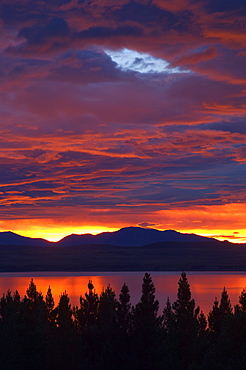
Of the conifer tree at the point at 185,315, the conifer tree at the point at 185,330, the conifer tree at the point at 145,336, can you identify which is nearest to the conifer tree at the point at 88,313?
the conifer tree at the point at 185,315

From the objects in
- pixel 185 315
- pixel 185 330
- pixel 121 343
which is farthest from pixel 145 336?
pixel 185 315

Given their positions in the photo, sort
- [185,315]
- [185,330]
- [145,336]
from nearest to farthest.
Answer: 1. [145,336]
2. [185,330]
3. [185,315]

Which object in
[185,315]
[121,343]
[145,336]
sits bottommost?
[121,343]

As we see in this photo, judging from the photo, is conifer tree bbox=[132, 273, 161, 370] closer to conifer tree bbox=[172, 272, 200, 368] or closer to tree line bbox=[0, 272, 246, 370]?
tree line bbox=[0, 272, 246, 370]

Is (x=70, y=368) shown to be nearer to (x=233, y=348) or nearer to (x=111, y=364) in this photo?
(x=111, y=364)

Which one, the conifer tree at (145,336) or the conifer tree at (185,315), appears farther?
the conifer tree at (185,315)

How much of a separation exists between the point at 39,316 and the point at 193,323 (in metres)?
16.3

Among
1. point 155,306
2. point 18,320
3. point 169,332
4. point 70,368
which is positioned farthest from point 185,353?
point 18,320

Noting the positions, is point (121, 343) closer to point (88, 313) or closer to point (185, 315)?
point (185, 315)

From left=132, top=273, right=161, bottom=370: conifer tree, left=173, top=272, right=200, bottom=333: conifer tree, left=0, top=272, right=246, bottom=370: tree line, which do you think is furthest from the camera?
left=173, top=272, right=200, bottom=333: conifer tree

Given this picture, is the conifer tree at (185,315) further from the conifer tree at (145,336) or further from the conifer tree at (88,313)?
the conifer tree at (88,313)

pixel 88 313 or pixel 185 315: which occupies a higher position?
pixel 185 315

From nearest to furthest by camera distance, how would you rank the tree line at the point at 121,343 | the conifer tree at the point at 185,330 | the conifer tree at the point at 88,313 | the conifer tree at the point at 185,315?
the tree line at the point at 121,343 → the conifer tree at the point at 185,330 → the conifer tree at the point at 185,315 → the conifer tree at the point at 88,313

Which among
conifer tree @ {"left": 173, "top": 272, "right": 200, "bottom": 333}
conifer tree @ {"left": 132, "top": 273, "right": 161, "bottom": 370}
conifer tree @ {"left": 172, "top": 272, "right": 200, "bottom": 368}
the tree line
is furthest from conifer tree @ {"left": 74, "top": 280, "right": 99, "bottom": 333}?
conifer tree @ {"left": 132, "top": 273, "right": 161, "bottom": 370}
